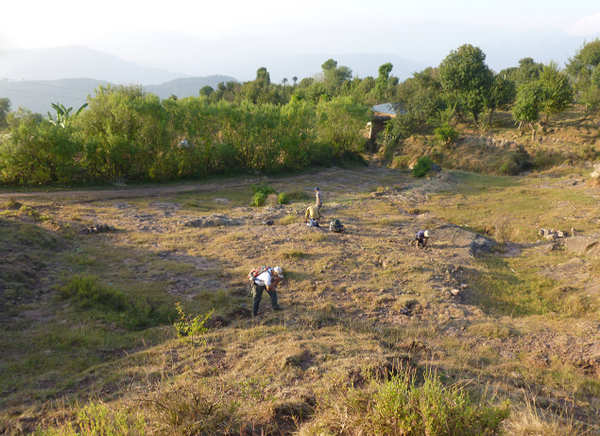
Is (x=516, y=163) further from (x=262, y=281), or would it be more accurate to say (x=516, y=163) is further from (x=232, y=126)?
(x=262, y=281)

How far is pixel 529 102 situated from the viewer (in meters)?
37.8

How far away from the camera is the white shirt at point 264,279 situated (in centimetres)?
870

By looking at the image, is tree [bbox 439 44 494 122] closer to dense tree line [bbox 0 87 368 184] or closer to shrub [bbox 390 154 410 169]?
shrub [bbox 390 154 410 169]

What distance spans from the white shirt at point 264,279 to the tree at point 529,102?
1613 inches

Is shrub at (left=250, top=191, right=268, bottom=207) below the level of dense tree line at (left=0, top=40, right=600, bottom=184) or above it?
below

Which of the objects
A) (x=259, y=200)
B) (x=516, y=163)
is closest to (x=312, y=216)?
(x=259, y=200)

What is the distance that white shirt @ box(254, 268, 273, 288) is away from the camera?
870 centimetres

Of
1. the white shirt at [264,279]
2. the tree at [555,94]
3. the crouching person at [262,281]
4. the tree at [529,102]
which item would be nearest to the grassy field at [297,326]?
the crouching person at [262,281]

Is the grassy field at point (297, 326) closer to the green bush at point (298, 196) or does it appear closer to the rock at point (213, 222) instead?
the rock at point (213, 222)

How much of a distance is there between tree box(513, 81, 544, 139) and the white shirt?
134 ft

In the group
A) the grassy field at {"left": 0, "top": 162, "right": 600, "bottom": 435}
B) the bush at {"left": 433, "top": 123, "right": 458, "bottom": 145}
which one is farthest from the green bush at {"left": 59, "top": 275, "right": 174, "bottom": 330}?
the bush at {"left": 433, "top": 123, "right": 458, "bottom": 145}

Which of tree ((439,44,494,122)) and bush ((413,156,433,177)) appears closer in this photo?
bush ((413,156,433,177))

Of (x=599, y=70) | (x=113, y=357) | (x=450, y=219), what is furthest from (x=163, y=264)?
(x=599, y=70)

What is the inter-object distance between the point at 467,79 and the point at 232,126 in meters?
32.4
